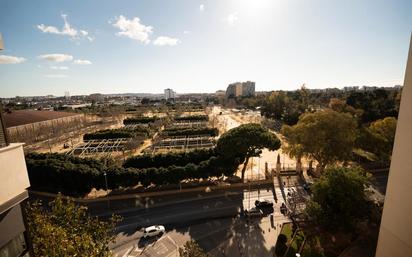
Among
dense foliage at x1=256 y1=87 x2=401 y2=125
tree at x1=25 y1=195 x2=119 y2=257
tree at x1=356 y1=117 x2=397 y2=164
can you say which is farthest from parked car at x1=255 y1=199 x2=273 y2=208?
dense foliage at x1=256 y1=87 x2=401 y2=125

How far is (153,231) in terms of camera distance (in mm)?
16906

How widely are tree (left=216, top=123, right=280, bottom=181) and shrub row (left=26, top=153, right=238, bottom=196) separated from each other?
1428 millimetres

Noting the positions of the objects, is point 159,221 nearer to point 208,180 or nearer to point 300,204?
point 208,180

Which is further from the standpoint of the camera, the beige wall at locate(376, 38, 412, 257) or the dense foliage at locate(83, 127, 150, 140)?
the dense foliage at locate(83, 127, 150, 140)

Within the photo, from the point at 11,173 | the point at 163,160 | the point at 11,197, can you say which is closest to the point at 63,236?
the point at 11,197

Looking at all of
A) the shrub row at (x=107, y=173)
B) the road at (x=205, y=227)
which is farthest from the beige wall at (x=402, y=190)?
the shrub row at (x=107, y=173)

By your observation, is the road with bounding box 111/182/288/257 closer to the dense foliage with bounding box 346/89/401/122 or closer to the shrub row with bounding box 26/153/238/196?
the shrub row with bounding box 26/153/238/196

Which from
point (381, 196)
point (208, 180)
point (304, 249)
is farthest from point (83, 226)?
point (381, 196)

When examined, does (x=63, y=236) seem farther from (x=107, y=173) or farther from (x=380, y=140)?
(x=380, y=140)

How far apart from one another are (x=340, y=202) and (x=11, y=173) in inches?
624

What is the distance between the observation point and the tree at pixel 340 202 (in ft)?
44.9

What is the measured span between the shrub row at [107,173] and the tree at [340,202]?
10100mm

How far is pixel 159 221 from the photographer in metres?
18.8

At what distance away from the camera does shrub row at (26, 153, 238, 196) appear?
2212 cm
